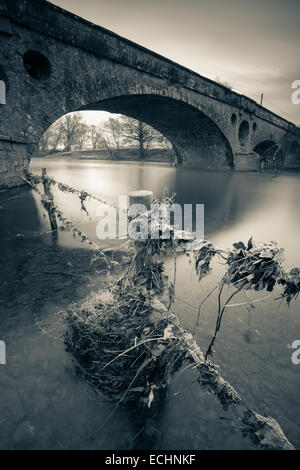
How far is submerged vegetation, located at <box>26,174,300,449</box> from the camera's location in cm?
138

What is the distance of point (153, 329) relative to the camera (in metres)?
1.81

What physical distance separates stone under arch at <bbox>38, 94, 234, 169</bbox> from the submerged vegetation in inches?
489

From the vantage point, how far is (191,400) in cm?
187

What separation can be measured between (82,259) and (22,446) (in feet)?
9.88

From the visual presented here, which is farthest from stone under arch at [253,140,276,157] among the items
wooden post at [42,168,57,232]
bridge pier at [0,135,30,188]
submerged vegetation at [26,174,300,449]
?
submerged vegetation at [26,174,300,449]

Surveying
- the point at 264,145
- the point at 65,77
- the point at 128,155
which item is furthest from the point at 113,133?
the point at 65,77

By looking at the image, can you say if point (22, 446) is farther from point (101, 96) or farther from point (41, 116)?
point (101, 96)

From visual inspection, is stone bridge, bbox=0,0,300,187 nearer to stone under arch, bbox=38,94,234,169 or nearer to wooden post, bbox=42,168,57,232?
stone under arch, bbox=38,94,234,169

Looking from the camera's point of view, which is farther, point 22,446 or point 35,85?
point 35,85

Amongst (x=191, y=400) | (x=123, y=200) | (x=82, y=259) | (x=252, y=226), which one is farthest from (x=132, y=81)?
(x=191, y=400)

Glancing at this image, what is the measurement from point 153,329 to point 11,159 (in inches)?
334

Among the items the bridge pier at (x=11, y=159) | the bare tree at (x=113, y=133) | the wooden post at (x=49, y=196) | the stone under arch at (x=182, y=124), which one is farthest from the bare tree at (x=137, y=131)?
the wooden post at (x=49, y=196)

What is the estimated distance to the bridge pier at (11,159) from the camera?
7.49m

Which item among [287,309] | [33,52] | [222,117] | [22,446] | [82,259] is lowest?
[22,446]
